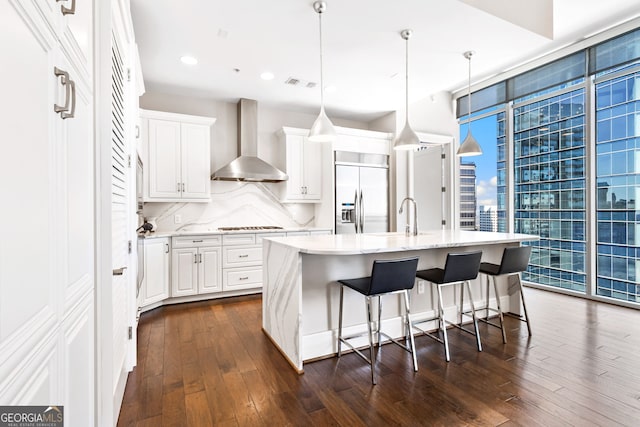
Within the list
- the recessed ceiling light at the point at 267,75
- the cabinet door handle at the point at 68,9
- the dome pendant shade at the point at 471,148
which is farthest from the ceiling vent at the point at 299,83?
the cabinet door handle at the point at 68,9

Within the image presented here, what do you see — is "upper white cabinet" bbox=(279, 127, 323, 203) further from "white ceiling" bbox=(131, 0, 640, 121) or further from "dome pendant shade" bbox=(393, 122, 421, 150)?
"dome pendant shade" bbox=(393, 122, 421, 150)

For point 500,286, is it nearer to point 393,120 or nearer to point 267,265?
point 267,265

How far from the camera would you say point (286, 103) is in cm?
493

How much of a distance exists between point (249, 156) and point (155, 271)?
6.63 ft

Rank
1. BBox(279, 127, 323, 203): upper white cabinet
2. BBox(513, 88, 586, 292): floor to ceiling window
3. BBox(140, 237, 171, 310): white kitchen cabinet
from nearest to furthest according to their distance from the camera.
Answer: BBox(140, 237, 171, 310): white kitchen cabinet
BBox(513, 88, 586, 292): floor to ceiling window
BBox(279, 127, 323, 203): upper white cabinet

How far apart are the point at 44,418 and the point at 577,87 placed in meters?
5.71

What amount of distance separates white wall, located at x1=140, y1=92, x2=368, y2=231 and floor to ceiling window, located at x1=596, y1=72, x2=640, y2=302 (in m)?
3.53

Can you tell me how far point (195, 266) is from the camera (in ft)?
13.1

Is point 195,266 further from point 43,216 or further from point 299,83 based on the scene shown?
point 43,216

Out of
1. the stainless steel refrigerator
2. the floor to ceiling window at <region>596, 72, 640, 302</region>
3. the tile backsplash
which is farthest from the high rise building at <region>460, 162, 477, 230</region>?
the tile backsplash

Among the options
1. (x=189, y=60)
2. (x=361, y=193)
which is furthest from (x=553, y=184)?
(x=189, y=60)

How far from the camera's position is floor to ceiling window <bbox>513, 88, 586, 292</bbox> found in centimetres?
421

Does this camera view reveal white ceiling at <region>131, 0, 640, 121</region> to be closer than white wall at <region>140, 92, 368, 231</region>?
Yes

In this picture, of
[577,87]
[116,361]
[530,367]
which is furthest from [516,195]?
[116,361]
